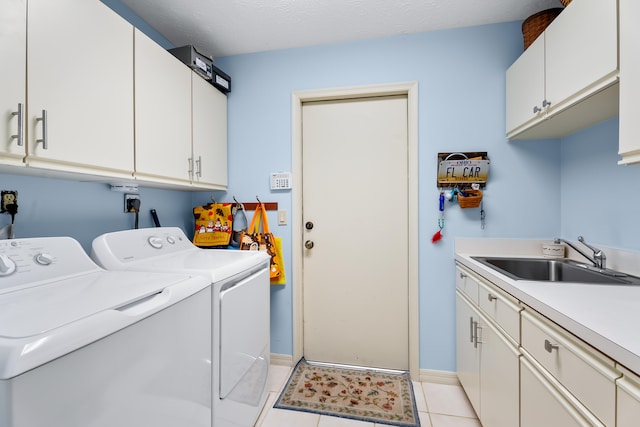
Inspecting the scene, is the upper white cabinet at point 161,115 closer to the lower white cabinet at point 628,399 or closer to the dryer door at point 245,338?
the dryer door at point 245,338

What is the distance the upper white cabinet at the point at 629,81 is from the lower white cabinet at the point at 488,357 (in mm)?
690

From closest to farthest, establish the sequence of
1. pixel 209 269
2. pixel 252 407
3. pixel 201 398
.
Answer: pixel 201 398 < pixel 209 269 < pixel 252 407

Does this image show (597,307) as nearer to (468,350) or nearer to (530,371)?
(530,371)

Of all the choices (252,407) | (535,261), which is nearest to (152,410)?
(252,407)

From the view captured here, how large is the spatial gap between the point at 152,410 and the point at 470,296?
1.61 metres

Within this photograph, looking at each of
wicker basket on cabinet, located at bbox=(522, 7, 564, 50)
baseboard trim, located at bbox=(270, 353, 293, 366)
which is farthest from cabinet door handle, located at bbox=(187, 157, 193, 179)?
wicker basket on cabinet, located at bbox=(522, 7, 564, 50)

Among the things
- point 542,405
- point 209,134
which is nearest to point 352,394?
point 542,405

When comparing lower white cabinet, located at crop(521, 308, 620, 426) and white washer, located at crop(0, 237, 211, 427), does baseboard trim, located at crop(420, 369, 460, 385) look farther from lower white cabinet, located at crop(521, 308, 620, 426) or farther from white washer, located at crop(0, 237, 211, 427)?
white washer, located at crop(0, 237, 211, 427)

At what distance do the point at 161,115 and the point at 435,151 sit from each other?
1.74 meters

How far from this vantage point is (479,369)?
1.52 meters

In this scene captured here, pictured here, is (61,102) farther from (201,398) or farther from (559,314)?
(559,314)

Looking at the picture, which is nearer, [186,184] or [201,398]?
[201,398]

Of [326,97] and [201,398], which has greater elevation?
[326,97]

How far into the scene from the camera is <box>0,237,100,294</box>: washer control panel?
96cm
